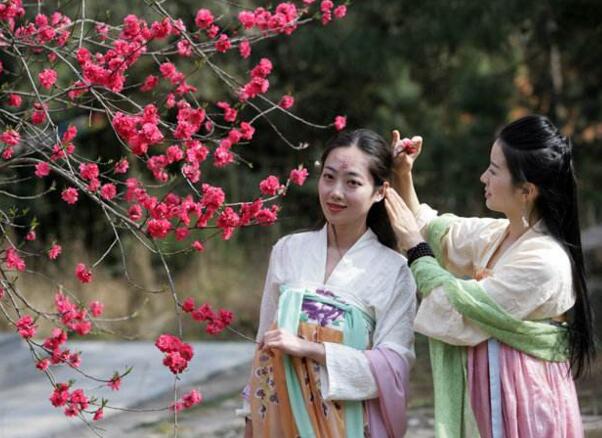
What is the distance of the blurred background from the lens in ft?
30.0

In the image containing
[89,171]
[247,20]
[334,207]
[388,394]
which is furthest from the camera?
[247,20]

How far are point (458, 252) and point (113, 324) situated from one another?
21.0 ft

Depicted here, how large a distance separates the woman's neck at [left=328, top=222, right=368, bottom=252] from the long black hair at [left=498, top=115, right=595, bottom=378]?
19.3 inches

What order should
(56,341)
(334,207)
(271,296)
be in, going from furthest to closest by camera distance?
(56,341) → (271,296) → (334,207)

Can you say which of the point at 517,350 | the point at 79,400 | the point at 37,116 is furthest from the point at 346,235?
the point at 37,116

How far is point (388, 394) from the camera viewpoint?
10.6ft

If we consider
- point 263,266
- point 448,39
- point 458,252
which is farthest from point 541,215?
point 263,266

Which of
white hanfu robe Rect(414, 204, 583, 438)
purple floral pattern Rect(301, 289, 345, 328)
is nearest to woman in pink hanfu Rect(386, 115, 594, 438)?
white hanfu robe Rect(414, 204, 583, 438)

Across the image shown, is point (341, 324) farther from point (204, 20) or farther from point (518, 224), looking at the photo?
point (204, 20)

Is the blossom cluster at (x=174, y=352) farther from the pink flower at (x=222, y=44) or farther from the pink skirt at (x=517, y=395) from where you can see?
the pink flower at (x=222, y=44)

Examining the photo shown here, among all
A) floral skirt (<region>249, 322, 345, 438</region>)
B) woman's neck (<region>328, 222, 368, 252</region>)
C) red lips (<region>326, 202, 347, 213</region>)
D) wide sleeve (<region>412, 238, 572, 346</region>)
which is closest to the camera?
wide sleeve (<region>412, 238, 572, 346</region>)

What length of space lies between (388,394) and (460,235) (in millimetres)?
558

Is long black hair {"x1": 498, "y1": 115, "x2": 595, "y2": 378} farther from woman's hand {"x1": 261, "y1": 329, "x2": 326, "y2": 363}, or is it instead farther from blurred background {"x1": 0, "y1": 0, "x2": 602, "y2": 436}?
blurred background {"x1": 0, "y1": 0, "x2": 602, "y2": 436}

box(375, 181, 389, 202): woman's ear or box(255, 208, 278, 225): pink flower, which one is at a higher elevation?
box(255, 208, 278, 225): pink flower
